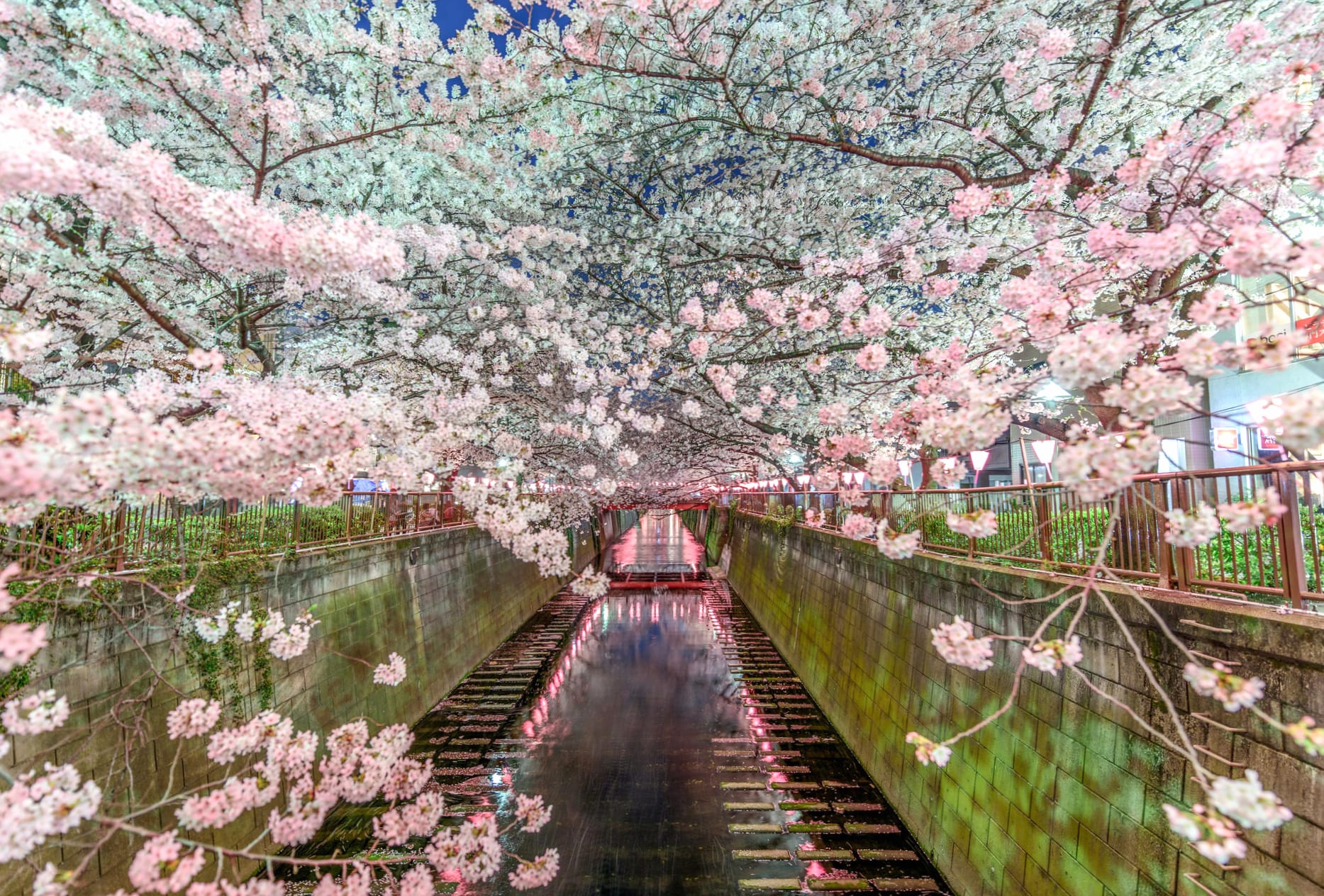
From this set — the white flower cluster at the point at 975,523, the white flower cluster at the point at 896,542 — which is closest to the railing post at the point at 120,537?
the white flower cluster at the point at 896,542

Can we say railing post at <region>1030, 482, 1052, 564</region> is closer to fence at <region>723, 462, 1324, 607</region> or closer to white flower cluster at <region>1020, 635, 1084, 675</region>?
fence at <region>723, 462, 1324, 607</region>

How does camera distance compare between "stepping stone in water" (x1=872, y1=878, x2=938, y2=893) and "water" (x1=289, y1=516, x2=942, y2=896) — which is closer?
"stepping stone in water" (x1=872, y1=878, x2=938, y2=893)

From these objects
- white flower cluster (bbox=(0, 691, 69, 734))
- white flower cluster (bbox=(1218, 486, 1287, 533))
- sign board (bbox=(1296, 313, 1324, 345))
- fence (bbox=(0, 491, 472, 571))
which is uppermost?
sign board (bbox=(1296, 313, 1324, 345))

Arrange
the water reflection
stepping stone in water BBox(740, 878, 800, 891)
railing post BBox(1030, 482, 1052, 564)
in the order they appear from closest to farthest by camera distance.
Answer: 1. railing post BBox(1030, 482, 1052, 564)
2. stepping stone in water BBox(740, 878, 800, 891)
3. the water reflection

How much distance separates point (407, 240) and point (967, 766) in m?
11.2

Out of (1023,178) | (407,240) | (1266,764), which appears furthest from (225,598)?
(1023,178)

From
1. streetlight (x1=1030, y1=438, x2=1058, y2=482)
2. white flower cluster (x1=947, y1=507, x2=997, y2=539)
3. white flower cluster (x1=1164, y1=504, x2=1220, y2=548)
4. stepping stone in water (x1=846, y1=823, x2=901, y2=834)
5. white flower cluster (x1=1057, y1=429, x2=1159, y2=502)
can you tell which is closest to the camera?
white flower cluster (x1=1057, y1=429, x2=1159, y2=502)

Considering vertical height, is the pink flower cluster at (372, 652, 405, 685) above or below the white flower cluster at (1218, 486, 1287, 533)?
below

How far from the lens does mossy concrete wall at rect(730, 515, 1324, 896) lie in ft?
13.5

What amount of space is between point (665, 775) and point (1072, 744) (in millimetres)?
8251

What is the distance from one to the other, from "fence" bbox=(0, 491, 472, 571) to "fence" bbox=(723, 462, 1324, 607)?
306 inches

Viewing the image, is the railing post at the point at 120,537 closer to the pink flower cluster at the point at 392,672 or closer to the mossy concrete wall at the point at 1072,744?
the pink flower cluster at the point at 392,672

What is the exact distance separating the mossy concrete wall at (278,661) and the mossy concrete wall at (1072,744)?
23.8 ft

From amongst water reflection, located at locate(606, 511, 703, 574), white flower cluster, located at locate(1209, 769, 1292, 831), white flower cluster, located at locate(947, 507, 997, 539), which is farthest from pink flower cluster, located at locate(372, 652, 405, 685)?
water reflection, located at locate(606, 511, 703, 574)
